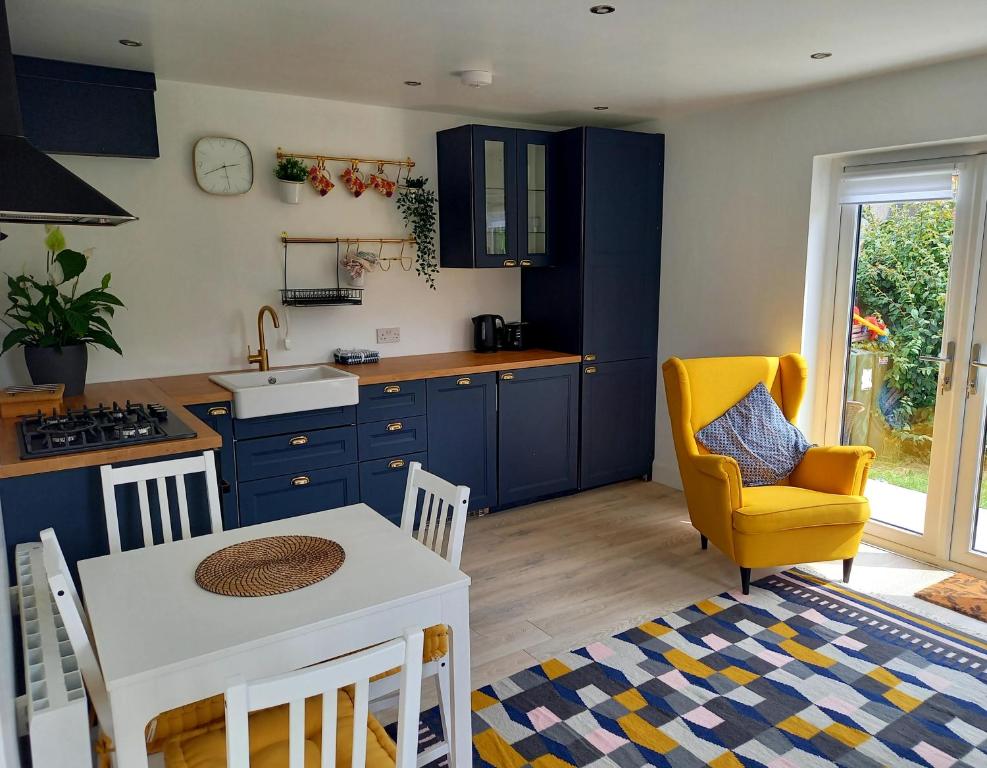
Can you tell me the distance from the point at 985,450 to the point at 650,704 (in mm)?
2158

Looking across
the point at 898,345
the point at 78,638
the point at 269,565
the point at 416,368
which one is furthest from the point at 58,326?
the point at 898,345

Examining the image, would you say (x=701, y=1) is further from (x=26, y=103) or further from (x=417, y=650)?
(x=26, y=103)

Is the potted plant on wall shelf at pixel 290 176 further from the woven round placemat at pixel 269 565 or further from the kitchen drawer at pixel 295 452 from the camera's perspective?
the woven round placemat at pixel 269 565

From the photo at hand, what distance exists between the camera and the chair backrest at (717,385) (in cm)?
367

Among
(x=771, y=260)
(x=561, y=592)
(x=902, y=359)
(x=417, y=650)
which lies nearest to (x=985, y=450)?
(x=902, y=359)

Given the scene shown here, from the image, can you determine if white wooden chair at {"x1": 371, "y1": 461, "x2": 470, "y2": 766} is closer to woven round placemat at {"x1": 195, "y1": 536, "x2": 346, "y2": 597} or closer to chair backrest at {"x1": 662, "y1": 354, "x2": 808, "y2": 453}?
woven round placemat at {"x1": 195, "y1": 536, "x2": 346, "y2": 597}

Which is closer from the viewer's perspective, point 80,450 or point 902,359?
point 80,450

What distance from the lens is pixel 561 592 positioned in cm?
339

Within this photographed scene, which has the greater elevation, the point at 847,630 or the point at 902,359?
the point at 902,359

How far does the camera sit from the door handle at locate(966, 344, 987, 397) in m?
3.42

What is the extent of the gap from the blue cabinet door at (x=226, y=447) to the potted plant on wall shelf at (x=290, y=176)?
1242 mm

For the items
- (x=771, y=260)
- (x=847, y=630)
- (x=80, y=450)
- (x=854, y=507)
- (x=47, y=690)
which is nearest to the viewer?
(x=47, y=690)

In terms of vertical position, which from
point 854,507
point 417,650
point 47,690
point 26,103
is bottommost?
point 854,507

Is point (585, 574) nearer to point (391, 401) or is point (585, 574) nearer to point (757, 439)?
point (757, 439)
